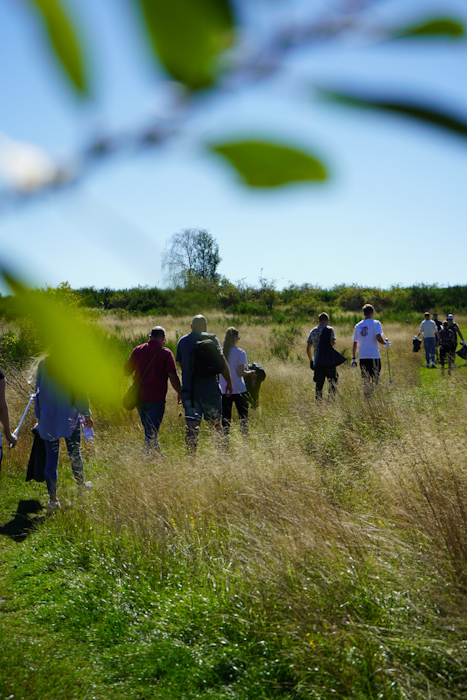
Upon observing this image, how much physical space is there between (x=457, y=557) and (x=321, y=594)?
29.6 inches

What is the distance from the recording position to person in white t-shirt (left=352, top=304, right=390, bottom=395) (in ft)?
25.2

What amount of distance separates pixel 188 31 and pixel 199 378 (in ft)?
17.2

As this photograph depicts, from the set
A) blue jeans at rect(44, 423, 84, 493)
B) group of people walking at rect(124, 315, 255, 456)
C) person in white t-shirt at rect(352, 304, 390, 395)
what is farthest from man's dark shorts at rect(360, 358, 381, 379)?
blue jeans at rect(44, 423, 84, 493)

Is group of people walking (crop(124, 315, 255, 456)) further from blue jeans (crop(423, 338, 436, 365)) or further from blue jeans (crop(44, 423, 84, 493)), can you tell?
blue jeans (crop(423, 338, 436, 365))

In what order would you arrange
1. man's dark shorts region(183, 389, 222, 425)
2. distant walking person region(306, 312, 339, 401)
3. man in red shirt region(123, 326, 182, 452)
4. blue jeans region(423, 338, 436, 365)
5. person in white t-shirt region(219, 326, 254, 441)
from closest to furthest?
man in red shirt region(123, 326, 182, 452) → man's dark shorts region(183, 389, 222, 425) → person in white t-shirt region(219, 326, 254, 441) → distant walking person region(306, 312, 339, 401) → blue jeans region(423, 338, 436, 365)

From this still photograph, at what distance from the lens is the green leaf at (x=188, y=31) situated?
27 cm

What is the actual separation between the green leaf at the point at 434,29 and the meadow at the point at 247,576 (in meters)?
1.11

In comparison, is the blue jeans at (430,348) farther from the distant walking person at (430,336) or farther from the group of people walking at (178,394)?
the group of people walking at (178,394)

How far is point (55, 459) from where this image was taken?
4.99m

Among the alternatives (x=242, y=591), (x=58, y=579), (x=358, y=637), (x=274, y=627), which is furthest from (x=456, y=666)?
(x=58, y=579)

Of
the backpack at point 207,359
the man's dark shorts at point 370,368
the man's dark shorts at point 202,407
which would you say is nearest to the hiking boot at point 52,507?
the man's dark shorts at point 202,407

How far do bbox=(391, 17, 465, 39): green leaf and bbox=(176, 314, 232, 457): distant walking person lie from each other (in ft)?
16.1

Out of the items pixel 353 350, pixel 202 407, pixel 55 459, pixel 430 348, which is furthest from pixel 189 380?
pixel 430 348

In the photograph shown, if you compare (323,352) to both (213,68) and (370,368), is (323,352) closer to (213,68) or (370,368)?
(370,368)
